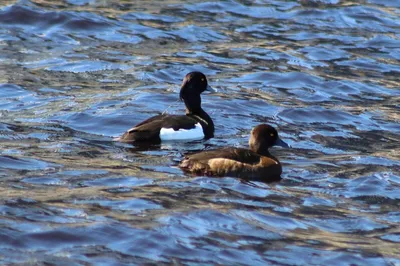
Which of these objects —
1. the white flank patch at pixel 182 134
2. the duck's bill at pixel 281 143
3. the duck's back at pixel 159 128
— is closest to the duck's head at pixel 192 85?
the duck's back at pixel 159 128

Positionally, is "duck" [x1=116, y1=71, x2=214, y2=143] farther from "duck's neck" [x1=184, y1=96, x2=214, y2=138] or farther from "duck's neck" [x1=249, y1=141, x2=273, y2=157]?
"duck's neck" [x1=249, y1=141, x2=273, y2=157]

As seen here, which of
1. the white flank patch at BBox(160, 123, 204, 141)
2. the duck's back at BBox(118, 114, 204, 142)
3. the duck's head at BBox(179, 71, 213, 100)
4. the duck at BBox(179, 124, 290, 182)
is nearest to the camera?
the duck at BBox(179, 124, 290, 182)

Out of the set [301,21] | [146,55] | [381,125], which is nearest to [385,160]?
[381,125]

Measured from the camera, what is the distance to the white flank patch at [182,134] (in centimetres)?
A: 1252

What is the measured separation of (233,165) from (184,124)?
7.24ft

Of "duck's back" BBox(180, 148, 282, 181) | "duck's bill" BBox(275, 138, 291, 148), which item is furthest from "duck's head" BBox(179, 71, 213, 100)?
"duck's back" BBox(180, 148, 282, 181)

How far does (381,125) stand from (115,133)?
3299 millimetres

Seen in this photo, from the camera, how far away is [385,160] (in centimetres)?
1179

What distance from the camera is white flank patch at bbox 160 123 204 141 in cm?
1252

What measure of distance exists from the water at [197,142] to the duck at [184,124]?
0.70ft

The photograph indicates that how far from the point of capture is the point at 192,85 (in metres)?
13.5

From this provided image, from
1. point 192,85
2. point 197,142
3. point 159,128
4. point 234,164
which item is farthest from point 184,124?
point 234,164

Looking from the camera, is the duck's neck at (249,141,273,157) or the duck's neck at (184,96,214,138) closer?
the duck's neck at (249,141,273,157)

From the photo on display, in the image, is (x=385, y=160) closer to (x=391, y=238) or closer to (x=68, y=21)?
(x=391, y=238)
